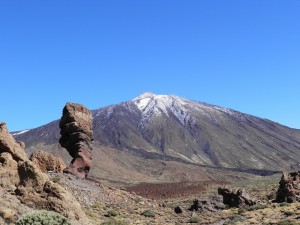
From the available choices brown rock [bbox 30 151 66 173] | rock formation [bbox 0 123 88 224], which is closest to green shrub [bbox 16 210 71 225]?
rock formation [bbox 0 123 88 224]

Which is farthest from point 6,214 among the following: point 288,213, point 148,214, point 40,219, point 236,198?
Answer: point 236,198

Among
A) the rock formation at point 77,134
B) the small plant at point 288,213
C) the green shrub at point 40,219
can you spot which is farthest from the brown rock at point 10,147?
the small plant at point 288,213

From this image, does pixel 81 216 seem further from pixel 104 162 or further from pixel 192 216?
pixel 104 162

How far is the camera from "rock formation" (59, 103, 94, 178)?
113 ft

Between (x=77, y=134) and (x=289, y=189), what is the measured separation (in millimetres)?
16500

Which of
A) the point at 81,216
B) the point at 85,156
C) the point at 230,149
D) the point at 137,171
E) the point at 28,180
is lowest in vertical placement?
the point at 81,216

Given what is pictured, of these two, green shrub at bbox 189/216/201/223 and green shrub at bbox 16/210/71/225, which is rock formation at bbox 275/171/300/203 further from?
green shrub at bbox 16/210/71/225

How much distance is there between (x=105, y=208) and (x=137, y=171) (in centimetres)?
9693

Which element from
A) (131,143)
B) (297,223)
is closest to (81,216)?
(297,223)

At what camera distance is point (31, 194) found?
14.9m

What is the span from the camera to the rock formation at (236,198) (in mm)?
34281

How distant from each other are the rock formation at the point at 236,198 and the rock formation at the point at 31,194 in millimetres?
21111

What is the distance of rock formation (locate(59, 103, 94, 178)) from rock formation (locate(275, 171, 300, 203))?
1514 cm

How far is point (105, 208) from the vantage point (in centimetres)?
2797
